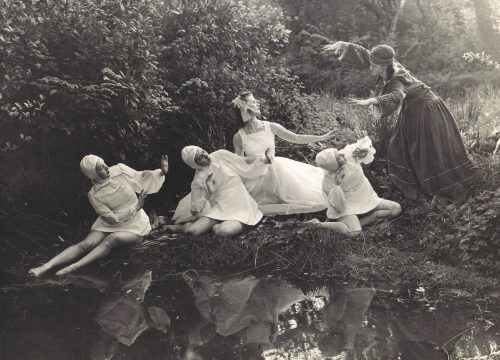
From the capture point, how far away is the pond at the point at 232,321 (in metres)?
4.03

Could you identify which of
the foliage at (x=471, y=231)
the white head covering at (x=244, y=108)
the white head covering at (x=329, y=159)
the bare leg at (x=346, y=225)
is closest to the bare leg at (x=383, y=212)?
the bare leg at (x=346, y=225)

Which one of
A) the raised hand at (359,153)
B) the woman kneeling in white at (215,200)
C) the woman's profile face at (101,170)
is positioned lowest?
the woman kneeling in white at (215,200)

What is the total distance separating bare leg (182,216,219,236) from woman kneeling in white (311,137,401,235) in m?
1.11

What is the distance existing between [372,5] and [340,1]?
57 cm

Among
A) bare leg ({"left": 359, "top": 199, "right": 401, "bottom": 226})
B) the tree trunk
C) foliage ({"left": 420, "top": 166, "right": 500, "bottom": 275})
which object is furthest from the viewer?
the tree trunk

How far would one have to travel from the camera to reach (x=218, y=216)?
637 cm

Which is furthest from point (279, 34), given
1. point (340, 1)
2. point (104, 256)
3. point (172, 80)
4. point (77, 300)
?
point (77, 300)

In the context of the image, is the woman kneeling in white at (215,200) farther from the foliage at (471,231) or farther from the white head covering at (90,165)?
the foliage at (471,231)

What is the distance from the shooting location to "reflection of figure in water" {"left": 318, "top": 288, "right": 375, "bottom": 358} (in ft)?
13.2

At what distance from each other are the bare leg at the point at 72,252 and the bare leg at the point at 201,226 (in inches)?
36.2

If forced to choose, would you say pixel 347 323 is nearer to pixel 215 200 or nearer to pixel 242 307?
pixel 242 307

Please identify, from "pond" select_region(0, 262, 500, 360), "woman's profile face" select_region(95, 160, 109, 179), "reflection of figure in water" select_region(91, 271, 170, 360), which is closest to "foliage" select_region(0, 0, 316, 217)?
"woman's profile face" select_region(95, 160, 109, 179)

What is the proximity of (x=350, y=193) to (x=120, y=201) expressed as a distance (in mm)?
2461

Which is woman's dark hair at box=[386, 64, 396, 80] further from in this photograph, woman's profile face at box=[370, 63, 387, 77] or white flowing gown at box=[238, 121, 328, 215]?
white flowing gown at box=[238, 121, 328, 215]
